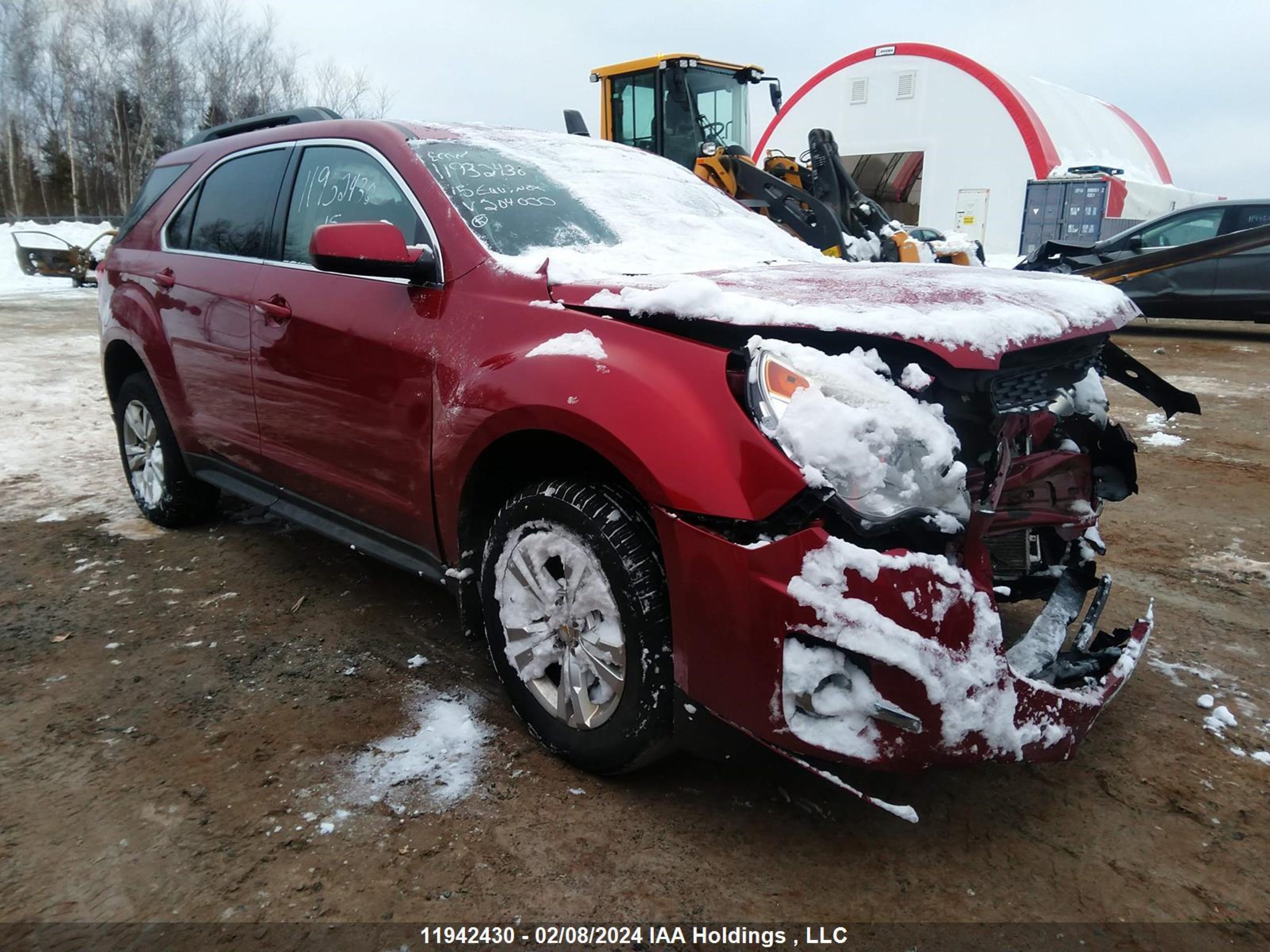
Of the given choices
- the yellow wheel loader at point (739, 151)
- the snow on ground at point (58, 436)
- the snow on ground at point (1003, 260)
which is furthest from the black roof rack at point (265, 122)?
the snow on ground at point (1003, 260)

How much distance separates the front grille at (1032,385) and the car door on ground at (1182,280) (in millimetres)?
8556

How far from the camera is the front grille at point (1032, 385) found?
2.21m

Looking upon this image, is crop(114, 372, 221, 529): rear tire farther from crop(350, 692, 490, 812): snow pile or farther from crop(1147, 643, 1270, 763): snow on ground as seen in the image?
crop(1147, 643, 1270, 763): snow on ground

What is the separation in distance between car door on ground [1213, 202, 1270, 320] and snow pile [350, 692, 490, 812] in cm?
1054

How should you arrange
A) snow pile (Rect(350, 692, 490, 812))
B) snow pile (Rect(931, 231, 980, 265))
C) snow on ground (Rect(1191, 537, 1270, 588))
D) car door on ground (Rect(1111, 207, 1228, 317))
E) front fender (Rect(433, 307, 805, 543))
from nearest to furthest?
front fender (Rect(433, 307, 805, 543))
snow pile (Rect(350, 692, 490, 812))
snow on ground (Rect(1191, 537, 1270, 588))
snow pile (Rect(931, 231, 980, 265))
car door on ground (Rect(1111, 207, 1228, 317))

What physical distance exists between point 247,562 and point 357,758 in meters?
1.84

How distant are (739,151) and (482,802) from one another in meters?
10.1

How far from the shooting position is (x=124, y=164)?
38.1 meters

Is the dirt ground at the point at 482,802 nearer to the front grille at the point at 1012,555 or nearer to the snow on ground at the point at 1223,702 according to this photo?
the snow on ground at the point at 1223,702

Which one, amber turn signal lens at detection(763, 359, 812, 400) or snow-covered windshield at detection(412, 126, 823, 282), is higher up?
snow-covered windshield at detection(412, 126, 823, 282)

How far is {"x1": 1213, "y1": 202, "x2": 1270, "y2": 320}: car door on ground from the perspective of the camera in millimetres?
9953

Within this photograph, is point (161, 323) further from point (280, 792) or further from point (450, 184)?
point (280, 792)

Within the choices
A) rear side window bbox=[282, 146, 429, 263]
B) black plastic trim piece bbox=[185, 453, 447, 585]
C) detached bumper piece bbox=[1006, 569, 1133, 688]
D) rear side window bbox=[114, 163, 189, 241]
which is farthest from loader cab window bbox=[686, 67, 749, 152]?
detached bumper piece bbox=[1006, 569, 1133, 688]

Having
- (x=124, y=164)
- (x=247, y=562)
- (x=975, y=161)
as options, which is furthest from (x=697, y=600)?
(x=124, y=164)
